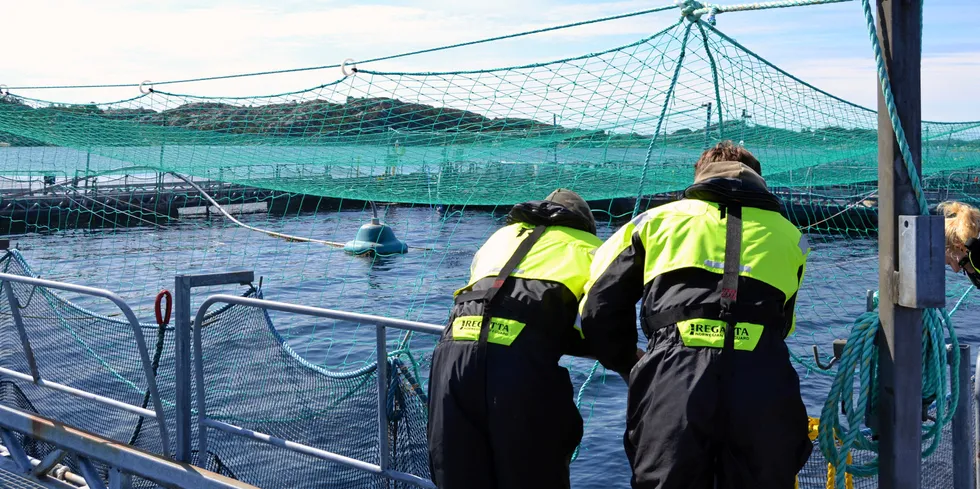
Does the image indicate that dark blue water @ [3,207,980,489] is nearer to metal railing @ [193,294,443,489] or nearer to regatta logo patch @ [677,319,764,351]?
metal railing @ [193,294,443,489]

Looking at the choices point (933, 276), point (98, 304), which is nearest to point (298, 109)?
point (98, 304)

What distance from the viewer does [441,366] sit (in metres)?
3.29

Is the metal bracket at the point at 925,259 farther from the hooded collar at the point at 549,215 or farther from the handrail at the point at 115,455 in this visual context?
the handrail at the point at 115,455

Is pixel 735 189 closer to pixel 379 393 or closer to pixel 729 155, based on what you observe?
pixel 729 155

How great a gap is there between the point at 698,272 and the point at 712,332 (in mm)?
212

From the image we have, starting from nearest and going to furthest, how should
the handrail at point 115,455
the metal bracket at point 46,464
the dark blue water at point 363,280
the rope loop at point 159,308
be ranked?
the handrail at point 115,455 < the rope loop at point 159,308 < the metal bracket at point 46,464 < the dark blue water at point 363,280

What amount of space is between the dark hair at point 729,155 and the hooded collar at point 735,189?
0.58ft

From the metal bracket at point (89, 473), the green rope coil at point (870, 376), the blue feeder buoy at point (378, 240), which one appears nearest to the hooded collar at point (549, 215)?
the green rope coil at point (870, 376)

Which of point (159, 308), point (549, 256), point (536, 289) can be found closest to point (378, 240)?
point (159, 308)

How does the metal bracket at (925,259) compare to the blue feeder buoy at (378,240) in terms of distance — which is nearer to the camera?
the metal bracket at (925,259)

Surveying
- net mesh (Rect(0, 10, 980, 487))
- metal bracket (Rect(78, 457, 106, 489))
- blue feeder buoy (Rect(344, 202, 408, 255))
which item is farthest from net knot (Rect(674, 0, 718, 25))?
blue feeder buoy (Rect(344, 202, 408, 255))

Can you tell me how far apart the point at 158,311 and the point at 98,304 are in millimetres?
13701

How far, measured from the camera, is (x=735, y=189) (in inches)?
116

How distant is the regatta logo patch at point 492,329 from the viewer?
3.18 meters
